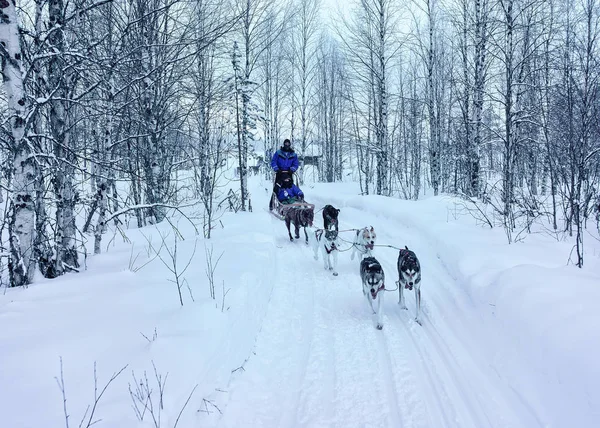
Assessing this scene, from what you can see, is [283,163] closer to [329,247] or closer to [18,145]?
[329,247]

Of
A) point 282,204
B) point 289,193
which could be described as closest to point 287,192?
point 289,193

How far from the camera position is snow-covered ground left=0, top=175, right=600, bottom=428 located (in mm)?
2480

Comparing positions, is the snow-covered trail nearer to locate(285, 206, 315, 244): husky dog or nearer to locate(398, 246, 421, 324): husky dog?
locate(398, 246, 421, 324): husky dog

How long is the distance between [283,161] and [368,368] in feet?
28.0

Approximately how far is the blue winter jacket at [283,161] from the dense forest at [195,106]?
4.33ft

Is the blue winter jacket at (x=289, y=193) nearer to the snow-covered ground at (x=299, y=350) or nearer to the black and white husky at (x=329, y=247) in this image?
the black and white husky at (x=329, y=247)

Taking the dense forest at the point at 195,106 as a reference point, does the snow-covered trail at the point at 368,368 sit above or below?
below

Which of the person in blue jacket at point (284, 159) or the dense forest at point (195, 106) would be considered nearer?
the dense forest at point (195, 106)

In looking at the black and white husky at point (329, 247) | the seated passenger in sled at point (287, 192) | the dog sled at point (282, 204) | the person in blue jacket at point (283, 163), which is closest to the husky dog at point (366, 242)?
the black and white husky at point (329, 247)

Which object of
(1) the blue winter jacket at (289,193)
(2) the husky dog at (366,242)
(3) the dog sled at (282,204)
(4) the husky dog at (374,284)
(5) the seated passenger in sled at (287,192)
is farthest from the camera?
(1) the blue winter jacket at (289,193)

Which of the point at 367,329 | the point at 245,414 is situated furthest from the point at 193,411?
the point at 367,329

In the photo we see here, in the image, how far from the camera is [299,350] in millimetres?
3877

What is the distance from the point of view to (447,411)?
288 cm

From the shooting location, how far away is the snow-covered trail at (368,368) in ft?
9.30
